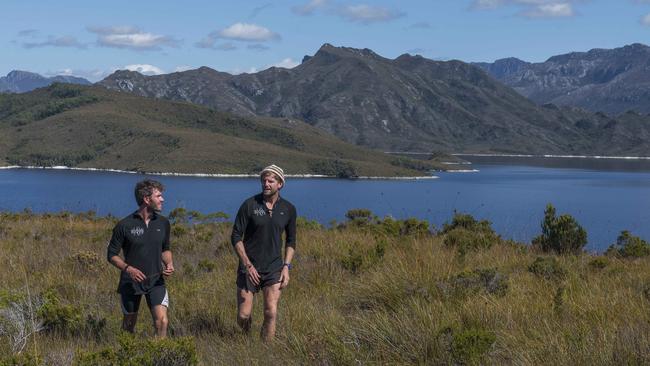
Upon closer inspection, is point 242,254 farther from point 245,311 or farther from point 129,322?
point 129,322

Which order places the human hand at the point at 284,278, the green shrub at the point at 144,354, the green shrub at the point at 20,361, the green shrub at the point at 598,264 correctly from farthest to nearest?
the green shrub at the point at 598,264, the human hand at the point at 284,278, the green shrub at the point at 144,354, the green shrub at the point at 20,361

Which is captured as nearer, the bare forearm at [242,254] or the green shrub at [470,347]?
the green shrub at [470,347]

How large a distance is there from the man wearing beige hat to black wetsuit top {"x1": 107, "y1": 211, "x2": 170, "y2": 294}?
2.62ft

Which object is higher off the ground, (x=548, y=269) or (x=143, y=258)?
(x=143, y=258)

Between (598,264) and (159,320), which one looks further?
(598,264)

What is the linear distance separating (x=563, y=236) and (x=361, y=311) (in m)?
8.59

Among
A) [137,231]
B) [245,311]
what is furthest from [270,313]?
[137,231]

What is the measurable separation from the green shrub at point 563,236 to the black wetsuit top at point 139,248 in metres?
9.29

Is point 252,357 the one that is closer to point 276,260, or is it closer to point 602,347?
point 276,260

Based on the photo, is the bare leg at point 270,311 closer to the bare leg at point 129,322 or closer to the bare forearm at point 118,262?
the bare leg at point 129,322

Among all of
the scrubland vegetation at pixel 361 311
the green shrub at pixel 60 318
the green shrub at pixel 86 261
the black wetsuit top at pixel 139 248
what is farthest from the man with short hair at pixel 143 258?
the green shrub at pixel 86 261

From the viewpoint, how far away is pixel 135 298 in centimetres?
687

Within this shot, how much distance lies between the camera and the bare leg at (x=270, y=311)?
21.4 ft

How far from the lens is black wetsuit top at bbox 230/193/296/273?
7.23 metres
